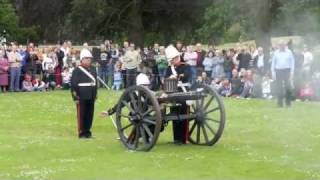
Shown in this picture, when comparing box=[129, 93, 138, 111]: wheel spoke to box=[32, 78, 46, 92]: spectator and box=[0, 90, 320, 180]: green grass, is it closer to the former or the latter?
box=[0, 90, 320, 180]: green grass

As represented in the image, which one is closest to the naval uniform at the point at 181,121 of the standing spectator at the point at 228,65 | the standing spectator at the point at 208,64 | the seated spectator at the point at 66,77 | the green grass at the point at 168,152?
the green grass at the point at 168,152

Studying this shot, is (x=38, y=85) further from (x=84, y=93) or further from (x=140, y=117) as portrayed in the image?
(x=140, y=117)

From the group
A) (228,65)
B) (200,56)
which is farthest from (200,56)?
(228,65)

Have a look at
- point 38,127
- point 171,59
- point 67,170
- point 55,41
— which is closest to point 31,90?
point 38,127

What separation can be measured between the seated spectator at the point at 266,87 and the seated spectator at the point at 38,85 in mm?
9980

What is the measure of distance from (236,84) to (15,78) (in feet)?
25.9

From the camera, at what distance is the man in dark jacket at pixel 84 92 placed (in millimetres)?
13859

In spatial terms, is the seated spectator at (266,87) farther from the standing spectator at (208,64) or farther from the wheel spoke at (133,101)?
the standing spectator at (208,64)

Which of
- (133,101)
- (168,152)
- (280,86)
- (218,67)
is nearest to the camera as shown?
(168,152)

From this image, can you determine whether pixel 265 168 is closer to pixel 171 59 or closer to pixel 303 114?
pixel 171 59

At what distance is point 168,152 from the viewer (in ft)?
39.1

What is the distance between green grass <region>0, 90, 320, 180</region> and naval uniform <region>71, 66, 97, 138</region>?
0.31 metres

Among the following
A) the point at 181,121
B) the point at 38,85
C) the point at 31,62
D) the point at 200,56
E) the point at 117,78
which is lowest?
the point at 181,121

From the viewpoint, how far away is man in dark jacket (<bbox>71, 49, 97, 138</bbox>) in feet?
45.5
